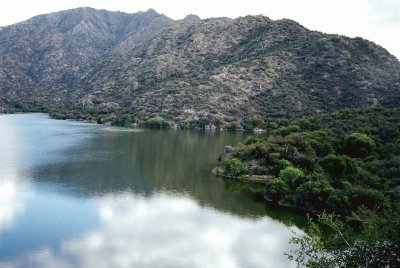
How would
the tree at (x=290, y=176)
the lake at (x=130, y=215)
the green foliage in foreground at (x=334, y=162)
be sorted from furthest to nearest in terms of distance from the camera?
the tree at (x=290, y=176) → the green foliage in foreground at (x=334, y=162) → the lake at (x=130, y=215)

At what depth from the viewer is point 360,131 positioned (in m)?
81.1

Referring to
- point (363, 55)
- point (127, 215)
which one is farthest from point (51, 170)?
point (363, 55)

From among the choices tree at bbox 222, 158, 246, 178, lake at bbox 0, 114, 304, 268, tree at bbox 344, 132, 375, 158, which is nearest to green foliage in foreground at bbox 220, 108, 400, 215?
tree at bbox 344, 132, 375, 158

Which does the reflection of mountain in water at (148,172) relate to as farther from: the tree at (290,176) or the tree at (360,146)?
the tree at (360,146)

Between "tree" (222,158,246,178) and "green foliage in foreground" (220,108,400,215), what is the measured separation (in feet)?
1.83

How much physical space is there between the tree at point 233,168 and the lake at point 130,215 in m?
3.20

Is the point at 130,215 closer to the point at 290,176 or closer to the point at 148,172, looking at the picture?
the point at 290,176

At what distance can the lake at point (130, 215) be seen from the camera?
123 feet

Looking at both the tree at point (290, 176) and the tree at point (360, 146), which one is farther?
the tree at point (360, 146)

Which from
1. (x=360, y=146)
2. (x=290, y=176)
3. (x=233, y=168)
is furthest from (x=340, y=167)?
(x=233, y=168)

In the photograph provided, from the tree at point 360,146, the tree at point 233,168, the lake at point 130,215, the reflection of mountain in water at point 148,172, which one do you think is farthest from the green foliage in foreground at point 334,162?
the reflection of mountain in water at point 148,172

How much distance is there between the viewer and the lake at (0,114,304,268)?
37.5 metres

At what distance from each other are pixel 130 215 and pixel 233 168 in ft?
78.8

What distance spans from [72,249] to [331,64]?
171 metres
